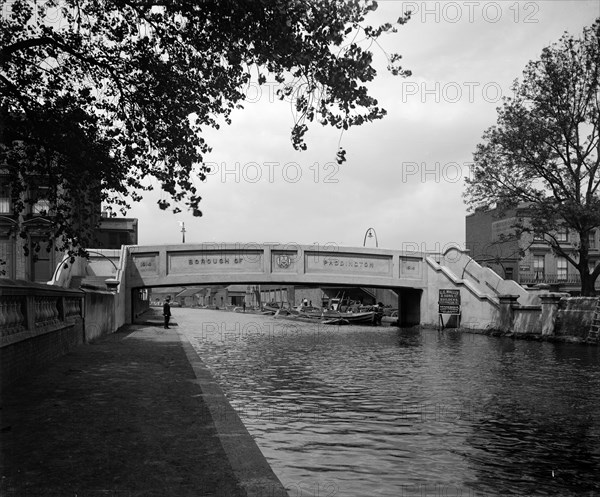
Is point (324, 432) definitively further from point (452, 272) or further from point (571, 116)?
point (452, 272)

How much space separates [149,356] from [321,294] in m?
71.5

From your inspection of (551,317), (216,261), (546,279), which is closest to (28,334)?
(551,317)

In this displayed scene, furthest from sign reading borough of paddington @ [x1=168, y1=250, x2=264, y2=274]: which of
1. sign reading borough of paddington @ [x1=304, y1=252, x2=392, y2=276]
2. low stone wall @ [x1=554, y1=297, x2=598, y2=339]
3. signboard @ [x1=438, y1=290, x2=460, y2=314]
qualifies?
low stone wall @ [x1=554, y1=297, x2=598, y2=339]

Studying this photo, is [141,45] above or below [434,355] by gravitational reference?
above

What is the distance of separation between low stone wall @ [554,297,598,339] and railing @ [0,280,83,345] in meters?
19.6

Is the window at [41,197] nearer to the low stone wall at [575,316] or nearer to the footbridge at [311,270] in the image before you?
the footbridge at [311,270]

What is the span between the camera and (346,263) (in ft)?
124

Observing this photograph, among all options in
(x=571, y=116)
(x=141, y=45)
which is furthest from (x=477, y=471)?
(x=571, y=116)

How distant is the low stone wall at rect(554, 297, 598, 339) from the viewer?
24656 millimetres

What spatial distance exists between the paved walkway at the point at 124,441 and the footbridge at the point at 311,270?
77.7 ft

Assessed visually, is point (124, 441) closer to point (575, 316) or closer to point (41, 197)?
point (41, 197)

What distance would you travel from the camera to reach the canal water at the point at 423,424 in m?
5.74

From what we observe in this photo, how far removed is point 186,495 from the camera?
184 inches

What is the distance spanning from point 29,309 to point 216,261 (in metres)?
24.9
